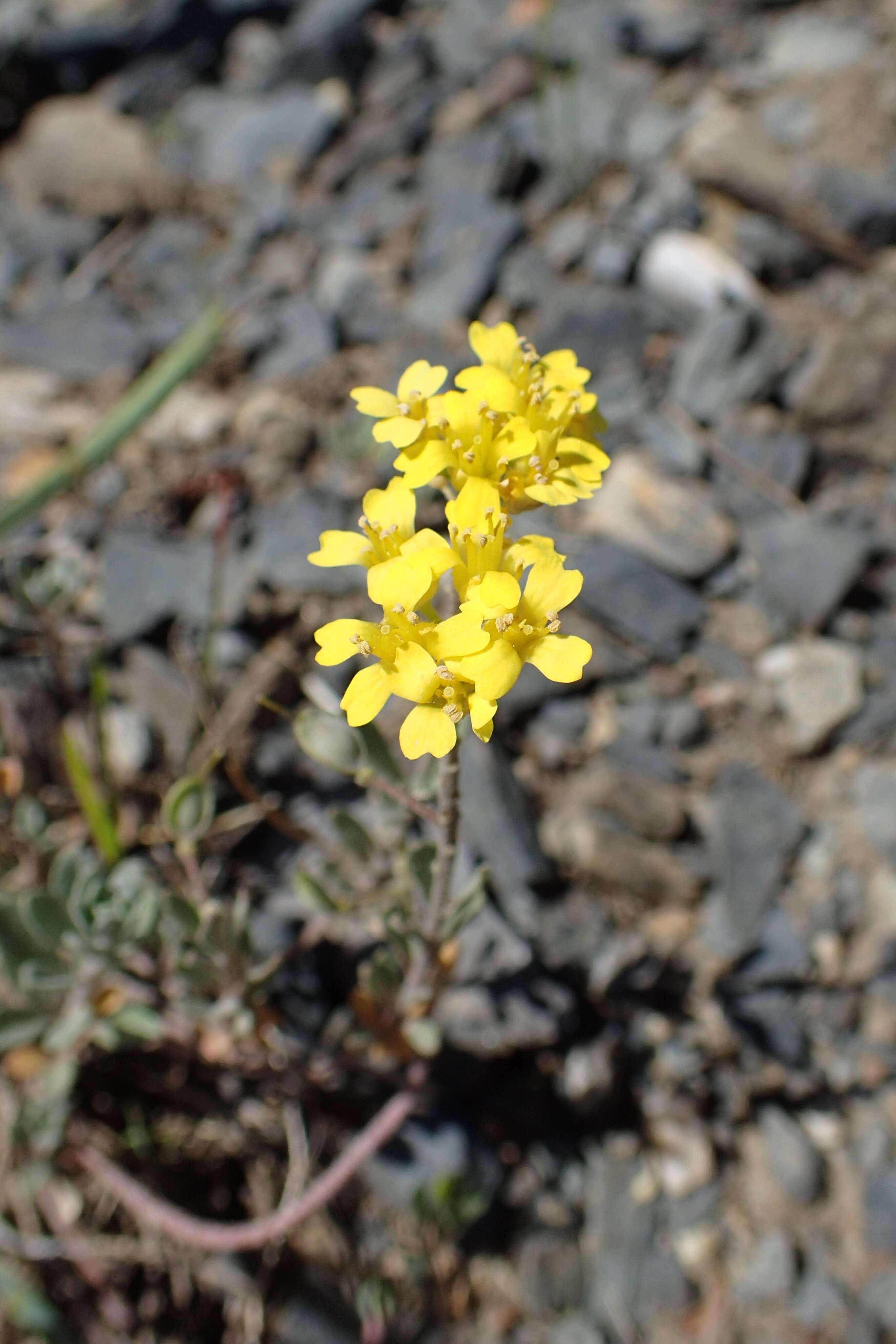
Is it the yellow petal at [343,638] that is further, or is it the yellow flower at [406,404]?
the yellow flower at [406,404]

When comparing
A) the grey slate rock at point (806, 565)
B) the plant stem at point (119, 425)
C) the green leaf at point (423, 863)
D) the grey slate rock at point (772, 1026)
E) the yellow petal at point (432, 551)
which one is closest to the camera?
the yellow petal at point (432, 551)

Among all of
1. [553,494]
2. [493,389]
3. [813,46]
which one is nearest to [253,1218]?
A: [553,494]

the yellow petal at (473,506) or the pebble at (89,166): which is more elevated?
the yellow petal at (473,506)

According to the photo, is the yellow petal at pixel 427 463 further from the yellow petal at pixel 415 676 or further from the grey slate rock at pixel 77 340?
the grey slate rock at pixel 77 340

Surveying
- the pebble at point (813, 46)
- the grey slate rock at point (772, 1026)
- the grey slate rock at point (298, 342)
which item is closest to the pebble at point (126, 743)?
the grey slate rock at point (298, 342)

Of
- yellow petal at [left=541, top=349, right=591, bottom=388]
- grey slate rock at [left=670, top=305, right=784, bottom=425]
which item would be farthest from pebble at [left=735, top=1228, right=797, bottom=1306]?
grey slate rock at [left=670, top=305, right=784, bottom=425]

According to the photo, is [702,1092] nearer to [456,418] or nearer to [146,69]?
[456,418]

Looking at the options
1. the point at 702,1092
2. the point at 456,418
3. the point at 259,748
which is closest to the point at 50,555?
the point at 259,748

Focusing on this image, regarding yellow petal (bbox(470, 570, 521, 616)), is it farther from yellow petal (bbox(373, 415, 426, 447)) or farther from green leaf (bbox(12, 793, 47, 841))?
green leaf (bbox(12, 793, 47, 841))
